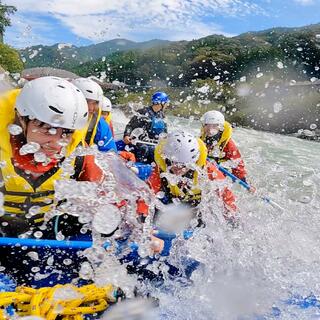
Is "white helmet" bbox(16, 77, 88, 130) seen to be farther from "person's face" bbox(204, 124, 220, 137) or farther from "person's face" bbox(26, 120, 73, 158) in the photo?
"person's face" bbox(204, 124, 220, 137)

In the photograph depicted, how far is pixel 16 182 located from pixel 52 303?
0.96 meters

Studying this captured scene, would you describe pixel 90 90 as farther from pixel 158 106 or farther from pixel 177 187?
pixel 158 106

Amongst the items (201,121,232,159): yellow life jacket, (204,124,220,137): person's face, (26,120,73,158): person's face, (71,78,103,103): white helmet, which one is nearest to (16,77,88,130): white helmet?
(26,120,73,158): person's face

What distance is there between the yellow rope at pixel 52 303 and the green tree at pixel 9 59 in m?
40.4

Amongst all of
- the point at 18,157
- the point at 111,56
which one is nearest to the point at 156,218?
the point at 18,157

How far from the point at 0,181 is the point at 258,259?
285cm

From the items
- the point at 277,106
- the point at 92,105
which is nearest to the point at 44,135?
the point at 92,105

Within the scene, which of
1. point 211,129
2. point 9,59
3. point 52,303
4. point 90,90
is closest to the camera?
point 52,303

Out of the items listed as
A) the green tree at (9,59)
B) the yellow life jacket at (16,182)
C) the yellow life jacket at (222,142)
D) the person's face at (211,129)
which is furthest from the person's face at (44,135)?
the green tree at (9,59)

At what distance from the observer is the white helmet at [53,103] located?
2963 mm

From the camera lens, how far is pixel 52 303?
2.55 m

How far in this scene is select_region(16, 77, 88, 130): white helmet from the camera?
2.96 m

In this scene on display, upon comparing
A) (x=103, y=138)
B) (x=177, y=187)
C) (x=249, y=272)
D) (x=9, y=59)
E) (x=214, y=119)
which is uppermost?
(x=9, y=59)

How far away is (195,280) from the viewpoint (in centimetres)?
410
